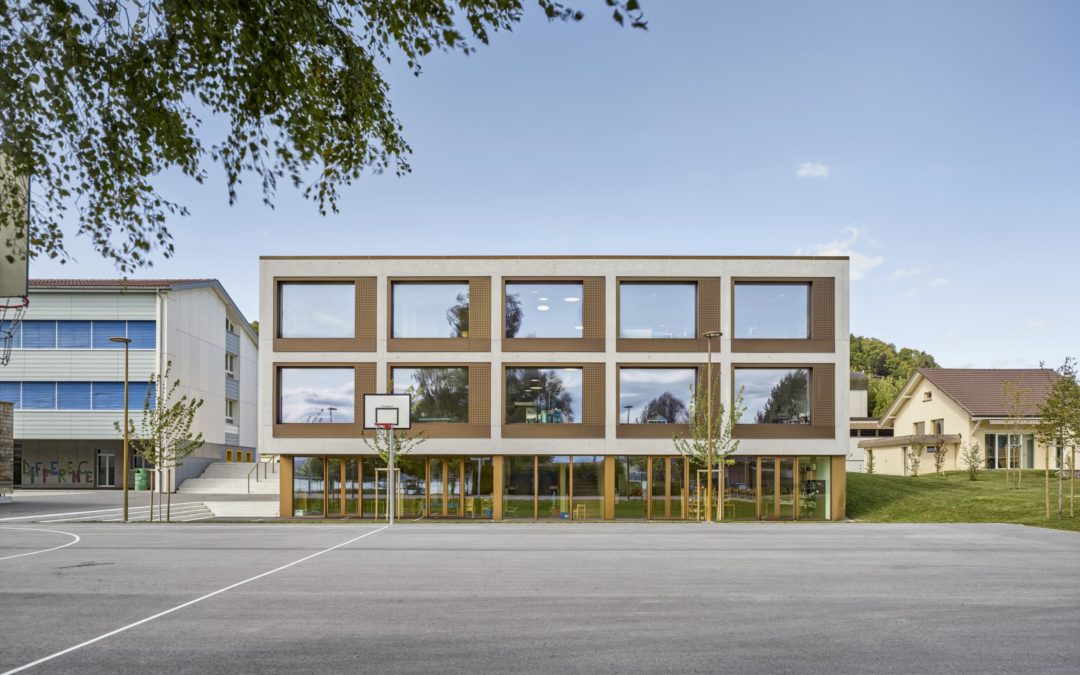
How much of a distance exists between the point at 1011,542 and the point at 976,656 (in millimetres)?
14021

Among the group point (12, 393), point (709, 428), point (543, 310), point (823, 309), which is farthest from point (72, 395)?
point (823, 309)

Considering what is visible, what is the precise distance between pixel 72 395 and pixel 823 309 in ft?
134

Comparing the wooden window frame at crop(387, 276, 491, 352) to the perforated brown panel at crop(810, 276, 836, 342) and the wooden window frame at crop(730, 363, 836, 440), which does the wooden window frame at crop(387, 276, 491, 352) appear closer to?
the wooden window frame at crop(730, 363, 836, 440)

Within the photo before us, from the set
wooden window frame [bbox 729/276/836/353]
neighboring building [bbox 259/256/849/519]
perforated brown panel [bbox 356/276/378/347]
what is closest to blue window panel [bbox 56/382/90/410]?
neighboring building [bbox 259/256/849/519]

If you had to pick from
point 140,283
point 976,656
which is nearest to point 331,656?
point 976,656

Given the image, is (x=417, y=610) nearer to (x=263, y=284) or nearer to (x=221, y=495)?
(x=263, y=284)

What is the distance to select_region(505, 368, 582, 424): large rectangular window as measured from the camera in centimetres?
3441

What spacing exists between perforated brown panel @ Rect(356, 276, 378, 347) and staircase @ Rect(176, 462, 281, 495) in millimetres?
16538

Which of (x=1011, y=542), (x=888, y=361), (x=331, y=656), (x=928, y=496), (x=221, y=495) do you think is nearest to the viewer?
(x=331, y=656)

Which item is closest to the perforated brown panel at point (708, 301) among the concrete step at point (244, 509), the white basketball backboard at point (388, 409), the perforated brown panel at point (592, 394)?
the perforated brown panel at point (592, 394)

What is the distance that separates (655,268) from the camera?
34.8 metres

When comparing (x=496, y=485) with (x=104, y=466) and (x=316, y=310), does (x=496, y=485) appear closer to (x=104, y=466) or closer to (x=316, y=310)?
(x=316, y=310)

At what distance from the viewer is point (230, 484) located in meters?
49.4

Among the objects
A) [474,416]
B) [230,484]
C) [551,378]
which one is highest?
[551,378]
